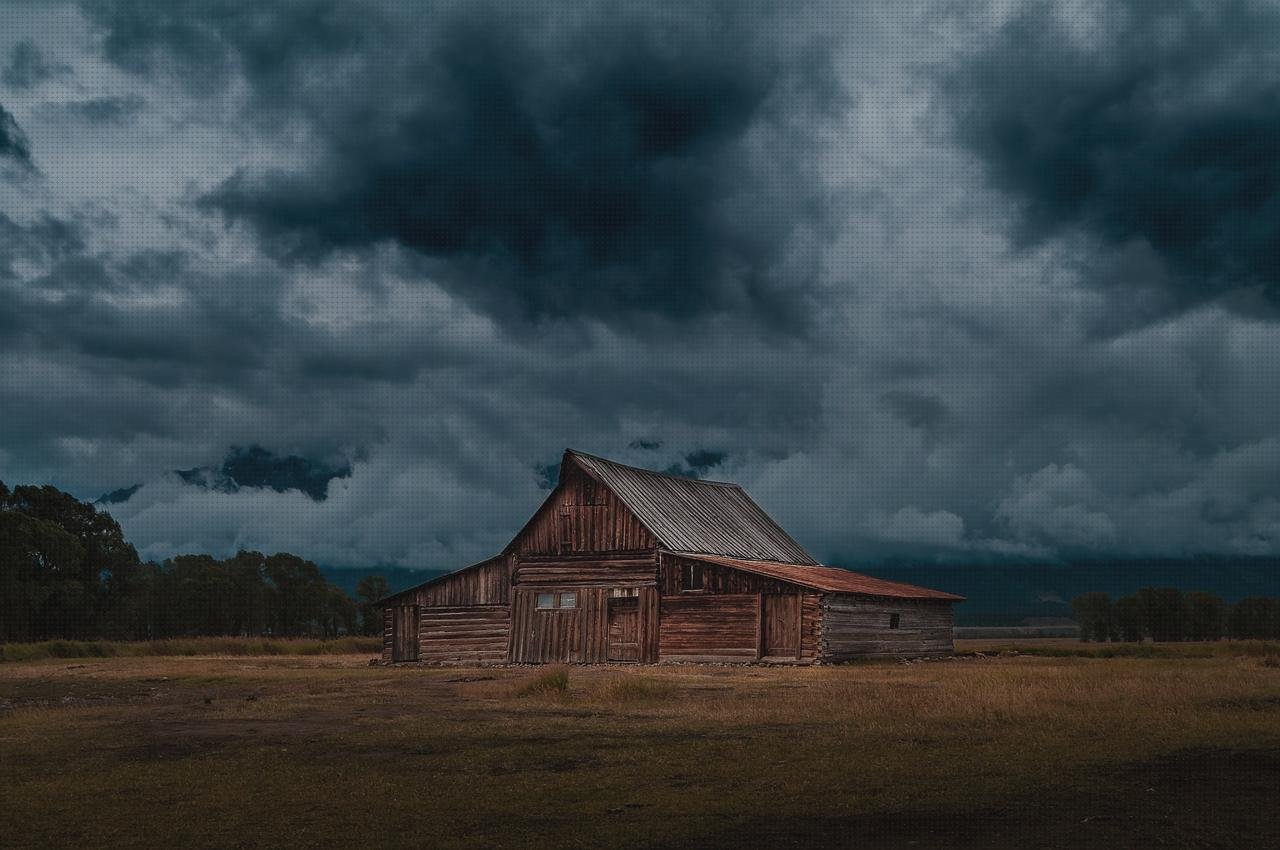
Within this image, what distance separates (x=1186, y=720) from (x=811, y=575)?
2812 cm

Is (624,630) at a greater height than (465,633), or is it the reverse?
(624,630)

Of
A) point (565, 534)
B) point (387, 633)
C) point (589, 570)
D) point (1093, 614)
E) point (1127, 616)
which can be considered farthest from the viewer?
point (1093, 614)

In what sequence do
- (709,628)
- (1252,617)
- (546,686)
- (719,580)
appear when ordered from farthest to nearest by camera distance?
(1252,617), (719,580), (709,628), (546,686)

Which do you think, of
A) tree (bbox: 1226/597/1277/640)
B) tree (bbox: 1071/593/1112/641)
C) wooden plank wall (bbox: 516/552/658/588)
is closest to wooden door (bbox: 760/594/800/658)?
wooden plank wall (bbox: 516/552/658/588)

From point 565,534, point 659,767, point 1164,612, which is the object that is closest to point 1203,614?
point 1164,612

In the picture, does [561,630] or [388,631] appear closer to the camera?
[561,630]

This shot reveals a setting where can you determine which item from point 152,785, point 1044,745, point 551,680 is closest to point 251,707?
point 551,680

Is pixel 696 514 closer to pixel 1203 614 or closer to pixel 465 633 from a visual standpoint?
pixel 465 633

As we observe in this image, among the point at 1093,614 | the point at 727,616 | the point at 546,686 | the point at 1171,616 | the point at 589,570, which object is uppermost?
the point at 589,570

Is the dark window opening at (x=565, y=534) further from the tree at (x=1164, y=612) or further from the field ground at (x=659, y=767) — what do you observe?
the tree at (x=1164, y=612)

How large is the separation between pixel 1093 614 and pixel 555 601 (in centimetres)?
A: 6950

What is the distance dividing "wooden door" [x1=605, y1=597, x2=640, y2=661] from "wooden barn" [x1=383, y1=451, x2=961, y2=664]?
0.16ft

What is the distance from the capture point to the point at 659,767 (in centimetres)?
1257

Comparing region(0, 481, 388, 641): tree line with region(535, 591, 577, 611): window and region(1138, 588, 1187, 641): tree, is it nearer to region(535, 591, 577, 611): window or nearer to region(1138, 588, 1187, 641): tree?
region(535, 591, 577, 611): window
